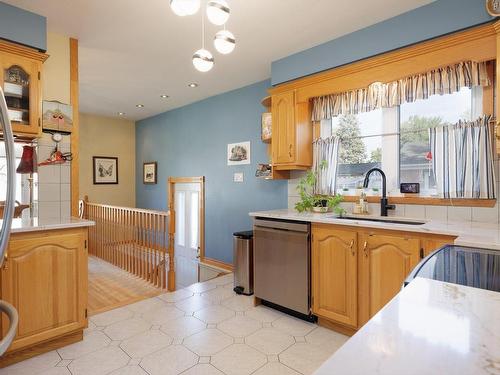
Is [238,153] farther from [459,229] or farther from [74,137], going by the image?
[459,229]

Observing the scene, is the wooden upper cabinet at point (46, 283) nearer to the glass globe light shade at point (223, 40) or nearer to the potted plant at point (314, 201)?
the glass globe light shade at point (223, 40)

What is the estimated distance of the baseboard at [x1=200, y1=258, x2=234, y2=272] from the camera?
14.2ft

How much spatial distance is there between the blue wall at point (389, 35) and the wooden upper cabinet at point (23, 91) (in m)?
2.24

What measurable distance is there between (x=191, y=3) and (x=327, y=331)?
8.24 feet

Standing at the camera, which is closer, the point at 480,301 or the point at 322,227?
the point at 480,301

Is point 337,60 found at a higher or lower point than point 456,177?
higher

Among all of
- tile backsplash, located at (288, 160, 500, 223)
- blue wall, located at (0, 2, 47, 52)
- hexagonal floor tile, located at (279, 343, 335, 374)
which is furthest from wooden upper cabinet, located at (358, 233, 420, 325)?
blue wall, located at (0, 2, 47, 52)

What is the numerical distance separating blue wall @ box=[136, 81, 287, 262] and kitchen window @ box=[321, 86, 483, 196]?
2.98ft

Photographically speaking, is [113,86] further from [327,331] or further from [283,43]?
[327,331]

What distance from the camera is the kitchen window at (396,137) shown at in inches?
93.0

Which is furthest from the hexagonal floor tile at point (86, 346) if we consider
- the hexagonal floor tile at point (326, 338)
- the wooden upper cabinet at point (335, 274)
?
the wooden upper cabinet at point (335, 274)

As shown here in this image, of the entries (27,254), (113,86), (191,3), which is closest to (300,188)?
(191,3)

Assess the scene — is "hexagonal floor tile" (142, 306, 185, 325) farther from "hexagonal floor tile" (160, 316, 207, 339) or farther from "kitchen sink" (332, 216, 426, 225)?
"kitchen sink" (332, 216, 426, 225)

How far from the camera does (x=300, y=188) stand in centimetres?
320
